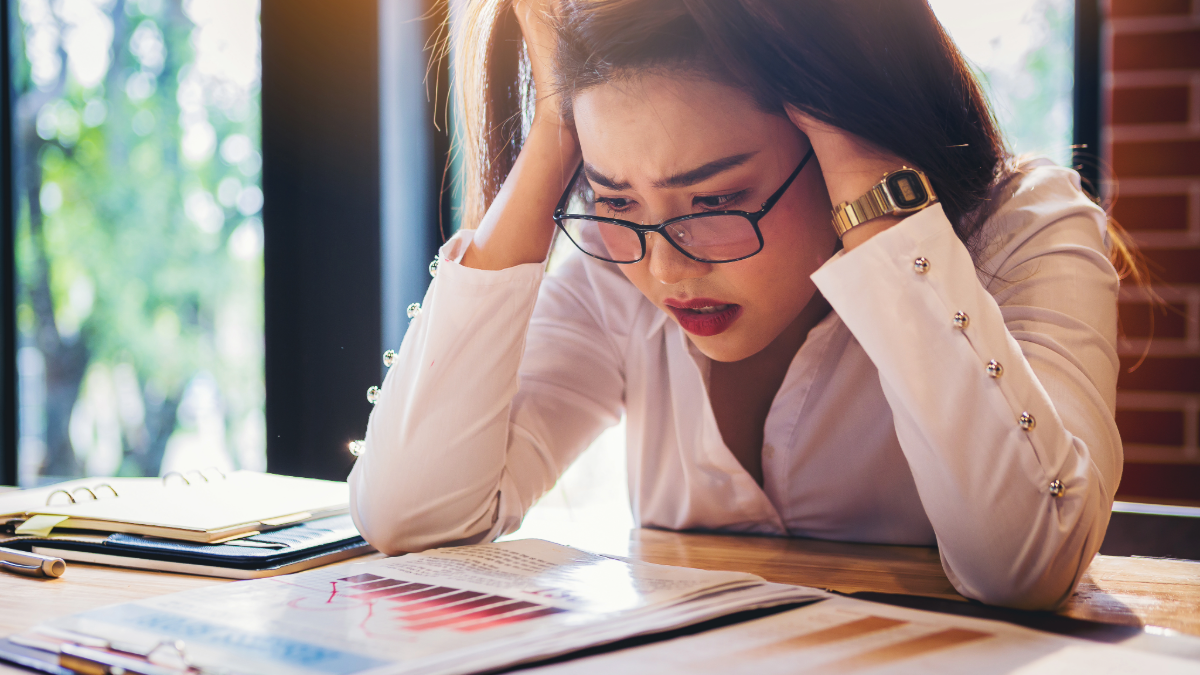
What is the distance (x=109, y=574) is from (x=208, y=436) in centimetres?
188

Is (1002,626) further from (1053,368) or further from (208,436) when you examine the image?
(208,436)

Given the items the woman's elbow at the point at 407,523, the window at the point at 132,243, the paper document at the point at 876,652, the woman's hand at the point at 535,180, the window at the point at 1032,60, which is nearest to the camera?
the paper document at the point at 876,652

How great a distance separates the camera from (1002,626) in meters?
0.53

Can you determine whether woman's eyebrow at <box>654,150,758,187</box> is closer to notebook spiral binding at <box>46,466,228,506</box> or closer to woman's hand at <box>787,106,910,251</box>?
→ woman's hand at <box>787,106,910,251</box>

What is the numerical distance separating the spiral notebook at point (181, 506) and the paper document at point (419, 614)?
233 millimetres

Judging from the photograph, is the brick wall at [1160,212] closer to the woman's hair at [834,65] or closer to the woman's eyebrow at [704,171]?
the woman's hair at [834,65]

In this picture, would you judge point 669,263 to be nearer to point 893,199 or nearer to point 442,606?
point 893,199

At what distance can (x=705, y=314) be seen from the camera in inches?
37.1

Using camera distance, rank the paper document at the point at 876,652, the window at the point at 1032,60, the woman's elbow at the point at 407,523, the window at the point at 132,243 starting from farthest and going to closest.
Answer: the window at the point at 132,243 → the window at the point at 1032,60 → the woman's elbow at the point at 407,523 → the paper document at the point at 876,652

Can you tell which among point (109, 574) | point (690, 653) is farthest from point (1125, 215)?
point (109, 574)

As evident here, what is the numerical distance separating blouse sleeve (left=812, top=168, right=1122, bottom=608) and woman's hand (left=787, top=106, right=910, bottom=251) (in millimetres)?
33

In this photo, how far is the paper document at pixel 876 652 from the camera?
0.45m

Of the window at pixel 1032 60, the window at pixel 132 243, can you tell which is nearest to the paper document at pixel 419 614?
the window at pixel 1032 60

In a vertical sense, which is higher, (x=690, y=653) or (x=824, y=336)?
(x=824, y=336)
